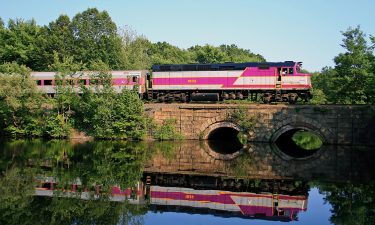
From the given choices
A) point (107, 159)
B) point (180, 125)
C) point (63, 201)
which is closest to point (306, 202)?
point (63, 201)

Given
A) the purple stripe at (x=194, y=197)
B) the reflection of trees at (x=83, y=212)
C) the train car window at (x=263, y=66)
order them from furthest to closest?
1. the train car window at (x=263, y=66)
2. the purple stripe at (x=194, y=197)
3. the reflection of trees at (x=83, y=212)

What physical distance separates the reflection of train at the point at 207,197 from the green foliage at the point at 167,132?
647 inches

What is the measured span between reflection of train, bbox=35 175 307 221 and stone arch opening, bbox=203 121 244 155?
11965mm

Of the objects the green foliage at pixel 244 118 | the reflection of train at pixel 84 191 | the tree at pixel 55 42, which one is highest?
the tree at pixel 55 42

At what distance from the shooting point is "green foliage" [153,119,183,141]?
118ft

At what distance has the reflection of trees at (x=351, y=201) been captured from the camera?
1388 centimetres

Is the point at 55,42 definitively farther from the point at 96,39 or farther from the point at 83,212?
the point at 83,212

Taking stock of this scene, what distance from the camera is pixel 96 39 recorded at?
213 feet

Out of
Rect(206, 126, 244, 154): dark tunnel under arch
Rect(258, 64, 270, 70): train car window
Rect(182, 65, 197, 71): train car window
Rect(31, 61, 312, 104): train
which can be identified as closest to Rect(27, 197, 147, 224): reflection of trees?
Rect(206, 126, 244, 154): dark tunnel under arch

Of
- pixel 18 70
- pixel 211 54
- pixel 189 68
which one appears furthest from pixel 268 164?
pixel 211 54

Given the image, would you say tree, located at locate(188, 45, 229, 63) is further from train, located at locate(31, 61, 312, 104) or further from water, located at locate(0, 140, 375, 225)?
water, located at locate(0, 140, 375, 225)

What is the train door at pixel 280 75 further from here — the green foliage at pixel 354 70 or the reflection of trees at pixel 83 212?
the reflection of trees at pixel 83 212

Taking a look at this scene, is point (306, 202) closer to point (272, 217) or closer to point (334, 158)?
point (272, 217)

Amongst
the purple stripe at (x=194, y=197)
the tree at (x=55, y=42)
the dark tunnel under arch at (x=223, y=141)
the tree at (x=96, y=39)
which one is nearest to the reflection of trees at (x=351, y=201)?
the purple stripe at (x=194, y=197)
